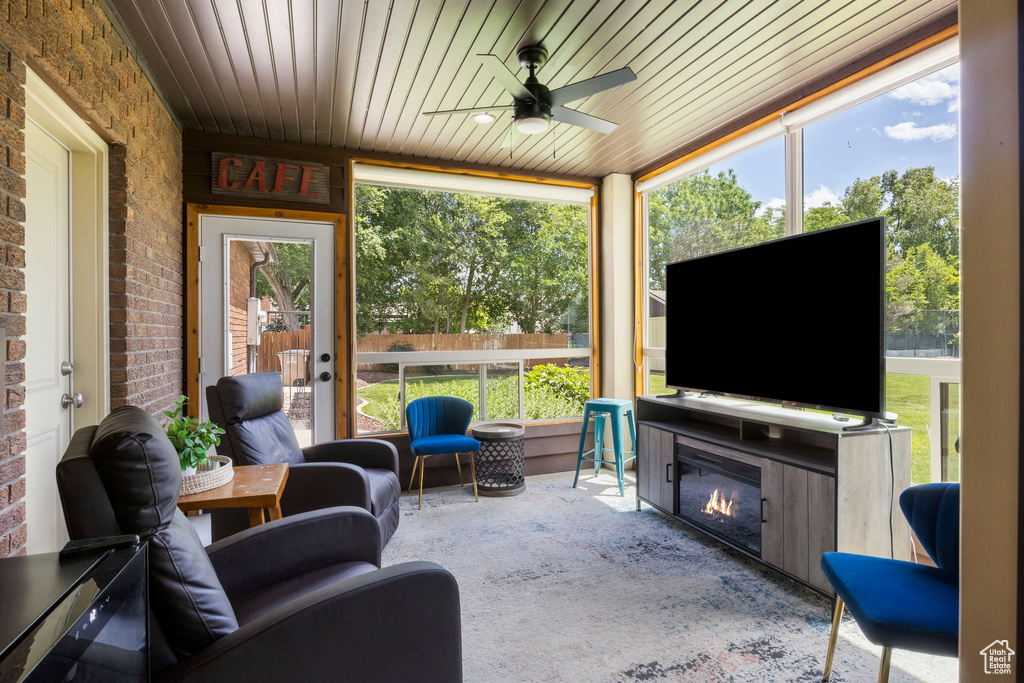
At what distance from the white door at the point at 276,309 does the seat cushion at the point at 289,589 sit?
2.35m

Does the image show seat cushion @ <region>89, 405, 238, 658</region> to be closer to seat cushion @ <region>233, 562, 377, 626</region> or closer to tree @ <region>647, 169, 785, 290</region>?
Answer: seat cushion @ <region>233, 562, 377, 626</region>

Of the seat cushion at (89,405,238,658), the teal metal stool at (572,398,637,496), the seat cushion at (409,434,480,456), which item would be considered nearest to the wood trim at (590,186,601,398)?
the teal metal stool at (572,398,637,496)

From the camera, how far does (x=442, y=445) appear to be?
11.7 ft

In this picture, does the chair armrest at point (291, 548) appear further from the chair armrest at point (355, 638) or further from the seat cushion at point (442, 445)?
the seat cushion at point (442, 445)

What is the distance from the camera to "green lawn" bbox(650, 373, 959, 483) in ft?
7.97

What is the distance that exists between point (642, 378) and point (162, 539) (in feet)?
13.1

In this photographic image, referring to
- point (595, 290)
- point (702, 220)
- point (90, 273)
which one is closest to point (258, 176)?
point (90, 273)

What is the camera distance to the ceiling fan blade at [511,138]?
143 inches

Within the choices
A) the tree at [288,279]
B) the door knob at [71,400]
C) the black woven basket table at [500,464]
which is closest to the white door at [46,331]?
the door knob at [71,400]

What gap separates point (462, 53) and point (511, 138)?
3.84ft

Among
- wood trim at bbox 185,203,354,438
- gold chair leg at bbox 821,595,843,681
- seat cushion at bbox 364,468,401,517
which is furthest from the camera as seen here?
wood trim at bbox 185,203,354,438

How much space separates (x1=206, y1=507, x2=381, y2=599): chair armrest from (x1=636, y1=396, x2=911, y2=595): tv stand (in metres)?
1.85

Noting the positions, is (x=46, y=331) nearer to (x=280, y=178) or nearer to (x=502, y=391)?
(x=280, y=178)

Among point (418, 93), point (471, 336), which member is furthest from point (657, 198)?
point (418, 93)
